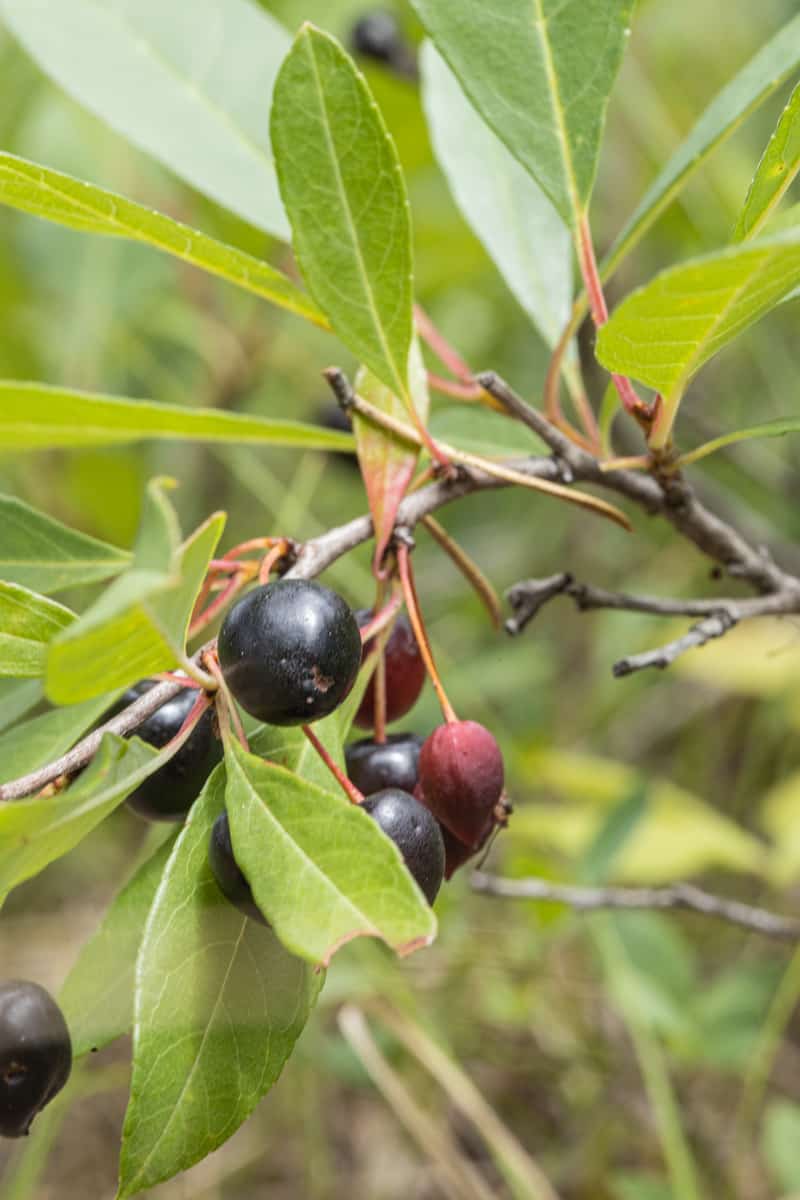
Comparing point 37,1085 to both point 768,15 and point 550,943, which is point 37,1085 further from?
point 768,15

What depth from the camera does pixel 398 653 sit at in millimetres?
760

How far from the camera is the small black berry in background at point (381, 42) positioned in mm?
1668

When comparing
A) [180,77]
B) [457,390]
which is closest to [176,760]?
Result: [457,390]

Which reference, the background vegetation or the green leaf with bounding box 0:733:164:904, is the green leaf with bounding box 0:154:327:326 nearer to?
the green leaf with bounding box 0:733:164:904

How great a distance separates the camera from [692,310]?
1.77 feet

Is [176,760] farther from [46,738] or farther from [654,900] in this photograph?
[654,900]

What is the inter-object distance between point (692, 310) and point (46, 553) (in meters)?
0.40

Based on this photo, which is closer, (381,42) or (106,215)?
(106,215)

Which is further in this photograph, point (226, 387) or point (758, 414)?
point (758, 414)

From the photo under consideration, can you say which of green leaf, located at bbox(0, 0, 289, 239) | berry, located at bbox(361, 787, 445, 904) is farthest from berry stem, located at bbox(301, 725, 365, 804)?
green leaf, located at bbox(0, 0, 289, 239)

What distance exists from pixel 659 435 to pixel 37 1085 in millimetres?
507

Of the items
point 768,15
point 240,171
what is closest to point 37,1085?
point 240,171

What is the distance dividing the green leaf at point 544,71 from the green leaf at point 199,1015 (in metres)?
0.44

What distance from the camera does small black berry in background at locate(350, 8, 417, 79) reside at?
1.67m
